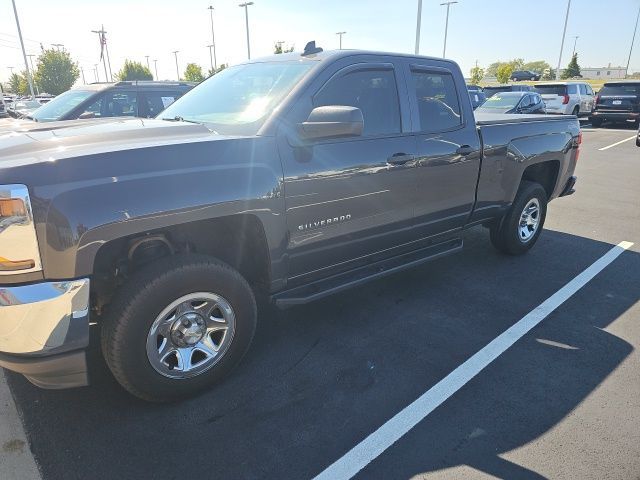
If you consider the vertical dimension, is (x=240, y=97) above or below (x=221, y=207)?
above

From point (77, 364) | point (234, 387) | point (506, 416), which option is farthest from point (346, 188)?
point (77, 364)

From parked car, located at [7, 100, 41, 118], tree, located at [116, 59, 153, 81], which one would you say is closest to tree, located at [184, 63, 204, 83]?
tree, located at [116, 59, 153, 81]

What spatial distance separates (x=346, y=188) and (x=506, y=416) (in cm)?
167

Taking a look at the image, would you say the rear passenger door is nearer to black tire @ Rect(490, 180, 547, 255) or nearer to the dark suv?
black tire @ Rect(490, 180, 547, 255)

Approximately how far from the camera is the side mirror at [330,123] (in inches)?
108

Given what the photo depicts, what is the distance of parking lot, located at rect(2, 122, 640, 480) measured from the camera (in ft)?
7.61

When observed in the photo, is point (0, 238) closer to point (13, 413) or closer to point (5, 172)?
point (5, 172)

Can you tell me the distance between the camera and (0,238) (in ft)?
6.84

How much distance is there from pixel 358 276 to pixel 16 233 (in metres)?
2.18

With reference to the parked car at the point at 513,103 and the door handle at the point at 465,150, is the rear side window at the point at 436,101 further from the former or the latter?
the parked car at the point at 513,103

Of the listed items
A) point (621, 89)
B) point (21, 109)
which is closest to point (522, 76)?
point (621, 89)

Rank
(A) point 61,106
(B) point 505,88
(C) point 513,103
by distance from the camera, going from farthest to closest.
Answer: (B) point 505,88, (C) point 513,103, (A) point 61,106

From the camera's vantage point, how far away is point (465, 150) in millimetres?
4020

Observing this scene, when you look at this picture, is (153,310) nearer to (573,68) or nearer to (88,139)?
(88,139)
